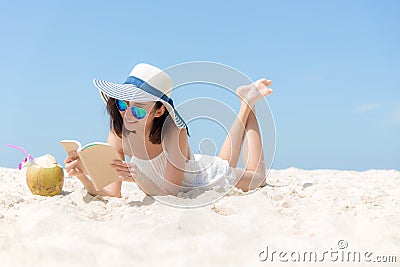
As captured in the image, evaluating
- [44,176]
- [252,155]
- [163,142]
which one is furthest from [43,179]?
[252,155]

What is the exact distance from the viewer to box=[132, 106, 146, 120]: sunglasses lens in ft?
13.6

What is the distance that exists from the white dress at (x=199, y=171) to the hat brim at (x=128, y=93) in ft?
1.60

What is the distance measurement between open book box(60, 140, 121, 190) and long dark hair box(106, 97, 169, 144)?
53 centimetres

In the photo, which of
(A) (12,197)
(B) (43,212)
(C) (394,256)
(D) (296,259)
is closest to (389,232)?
(C) (394,256)

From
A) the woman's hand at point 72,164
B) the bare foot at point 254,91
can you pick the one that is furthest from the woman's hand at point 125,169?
the bare foot at point 254,91

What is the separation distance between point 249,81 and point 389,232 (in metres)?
2.58

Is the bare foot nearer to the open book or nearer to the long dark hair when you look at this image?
the long dark hair

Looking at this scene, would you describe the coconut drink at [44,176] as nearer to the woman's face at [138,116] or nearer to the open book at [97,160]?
the open book at [97,160]

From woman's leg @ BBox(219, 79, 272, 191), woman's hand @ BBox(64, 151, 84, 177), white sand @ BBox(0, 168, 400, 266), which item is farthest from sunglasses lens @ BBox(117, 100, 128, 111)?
woman's leg @ BBox(219, 79, 272, 191)

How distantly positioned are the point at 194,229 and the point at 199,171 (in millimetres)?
1683

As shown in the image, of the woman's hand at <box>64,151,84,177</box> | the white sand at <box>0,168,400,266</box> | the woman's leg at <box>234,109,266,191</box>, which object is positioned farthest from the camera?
the woman's leg at <box>234,109,266,191</box>

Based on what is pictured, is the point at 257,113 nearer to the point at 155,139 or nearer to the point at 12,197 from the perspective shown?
the point at 155,139

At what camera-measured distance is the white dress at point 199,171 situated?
4.53 meters

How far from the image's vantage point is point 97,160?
4.04 metres
